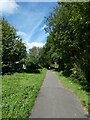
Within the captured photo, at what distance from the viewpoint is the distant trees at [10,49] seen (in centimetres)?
4316

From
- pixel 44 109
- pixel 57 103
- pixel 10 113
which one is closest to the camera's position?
pixel 10 113

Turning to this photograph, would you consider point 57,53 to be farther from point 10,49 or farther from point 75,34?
point 75,34

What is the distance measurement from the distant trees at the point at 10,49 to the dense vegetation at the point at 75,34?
295 inches

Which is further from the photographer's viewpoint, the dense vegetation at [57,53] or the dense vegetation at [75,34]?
the dense vegetation at [75,34]

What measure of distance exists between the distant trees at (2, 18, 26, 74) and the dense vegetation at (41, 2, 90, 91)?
7.50 meters

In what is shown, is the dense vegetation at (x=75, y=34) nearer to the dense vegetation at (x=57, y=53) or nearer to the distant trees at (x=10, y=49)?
the dense vegetation at (x=57, y=53)

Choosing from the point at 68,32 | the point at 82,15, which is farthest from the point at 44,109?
the point at 68,32

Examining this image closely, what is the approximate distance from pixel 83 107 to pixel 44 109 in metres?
1.98

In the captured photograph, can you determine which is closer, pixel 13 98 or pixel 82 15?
pixel 13 98

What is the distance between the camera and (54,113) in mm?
11070

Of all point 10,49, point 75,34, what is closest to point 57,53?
point 10,49

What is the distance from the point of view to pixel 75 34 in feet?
72.3

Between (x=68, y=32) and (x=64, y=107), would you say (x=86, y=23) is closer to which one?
(x=64, y=107)

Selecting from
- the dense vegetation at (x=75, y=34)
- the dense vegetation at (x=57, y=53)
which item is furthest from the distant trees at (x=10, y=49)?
the dense vegetation at (x=75, y=34)
